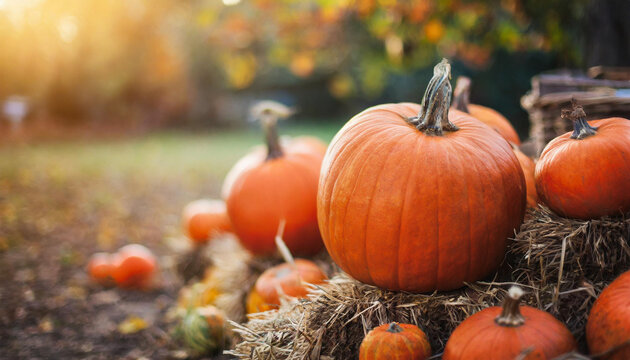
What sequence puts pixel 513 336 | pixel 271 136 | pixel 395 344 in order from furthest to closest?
1. pixel 271 136
2. pixel 395 344
3. pixel 513 336

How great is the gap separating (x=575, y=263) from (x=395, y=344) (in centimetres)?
76

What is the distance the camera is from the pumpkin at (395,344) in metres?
1.77

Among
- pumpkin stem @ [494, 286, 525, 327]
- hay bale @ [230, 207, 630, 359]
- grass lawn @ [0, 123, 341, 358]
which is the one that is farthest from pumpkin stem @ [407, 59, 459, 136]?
grass lawn @ [0, 123, 341, 358]

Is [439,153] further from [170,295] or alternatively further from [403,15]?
[403,15]

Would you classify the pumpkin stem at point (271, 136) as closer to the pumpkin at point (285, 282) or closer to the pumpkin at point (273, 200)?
the pumpkin at point (273, 200)

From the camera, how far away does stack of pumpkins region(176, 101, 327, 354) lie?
275cm

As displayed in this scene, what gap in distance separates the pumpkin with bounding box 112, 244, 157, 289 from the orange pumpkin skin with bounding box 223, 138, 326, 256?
128 cm

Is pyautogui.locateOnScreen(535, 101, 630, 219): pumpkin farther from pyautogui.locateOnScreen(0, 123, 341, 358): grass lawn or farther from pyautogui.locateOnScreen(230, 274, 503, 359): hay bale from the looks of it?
pyautogui.locateOnScreen(0, 123, 341, 358): grass lawn

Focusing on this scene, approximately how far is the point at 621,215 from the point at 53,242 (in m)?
4.85

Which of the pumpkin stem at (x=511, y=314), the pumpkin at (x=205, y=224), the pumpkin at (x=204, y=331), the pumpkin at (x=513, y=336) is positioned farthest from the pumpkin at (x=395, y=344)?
the pumpkin at (x=205, y=224)

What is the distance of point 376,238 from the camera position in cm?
210

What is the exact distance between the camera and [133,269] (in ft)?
13.3

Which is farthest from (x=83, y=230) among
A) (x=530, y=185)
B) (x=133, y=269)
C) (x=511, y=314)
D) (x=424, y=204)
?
(x=511, y=314)

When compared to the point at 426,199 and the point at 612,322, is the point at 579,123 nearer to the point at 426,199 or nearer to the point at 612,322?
the point at 426,199
